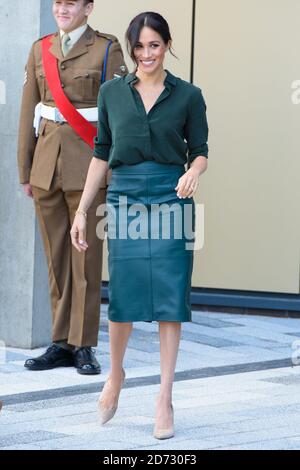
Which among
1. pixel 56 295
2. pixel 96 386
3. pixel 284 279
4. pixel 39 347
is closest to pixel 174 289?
pixel 96 386

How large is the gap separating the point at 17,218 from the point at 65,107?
1.06 metres

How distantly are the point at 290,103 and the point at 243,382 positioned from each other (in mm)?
3191

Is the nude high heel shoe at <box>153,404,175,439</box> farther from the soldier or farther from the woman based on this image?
the soldier

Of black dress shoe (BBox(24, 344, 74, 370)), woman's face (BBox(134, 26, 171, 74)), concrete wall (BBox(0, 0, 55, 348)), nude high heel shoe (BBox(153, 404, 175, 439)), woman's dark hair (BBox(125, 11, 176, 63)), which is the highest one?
woman's dark hair (BBox(125, 11, 176, 63))

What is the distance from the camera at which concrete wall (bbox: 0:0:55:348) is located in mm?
8258

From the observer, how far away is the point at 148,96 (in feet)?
20.0

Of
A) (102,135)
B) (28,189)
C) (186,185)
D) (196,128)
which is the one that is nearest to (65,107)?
(28,189)

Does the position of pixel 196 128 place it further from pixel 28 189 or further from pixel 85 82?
pixel 28 189

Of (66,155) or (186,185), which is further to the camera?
(66,155)

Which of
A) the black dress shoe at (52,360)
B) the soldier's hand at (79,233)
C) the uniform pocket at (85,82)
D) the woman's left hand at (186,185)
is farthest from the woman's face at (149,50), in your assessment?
the black dress shoe at (52,360)

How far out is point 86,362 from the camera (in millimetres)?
7613

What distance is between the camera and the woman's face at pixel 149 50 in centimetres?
602

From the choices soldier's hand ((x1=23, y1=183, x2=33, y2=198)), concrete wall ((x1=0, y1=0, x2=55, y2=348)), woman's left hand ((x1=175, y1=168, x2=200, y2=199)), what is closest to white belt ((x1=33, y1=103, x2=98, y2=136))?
soldier's hand ((x1=23, y1=183, x2=33, y2=198))

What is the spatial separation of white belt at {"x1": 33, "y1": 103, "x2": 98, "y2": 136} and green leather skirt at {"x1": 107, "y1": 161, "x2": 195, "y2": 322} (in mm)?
1485
